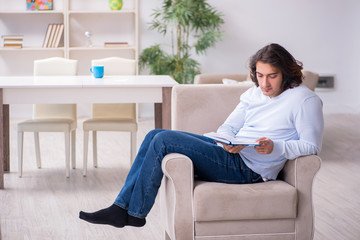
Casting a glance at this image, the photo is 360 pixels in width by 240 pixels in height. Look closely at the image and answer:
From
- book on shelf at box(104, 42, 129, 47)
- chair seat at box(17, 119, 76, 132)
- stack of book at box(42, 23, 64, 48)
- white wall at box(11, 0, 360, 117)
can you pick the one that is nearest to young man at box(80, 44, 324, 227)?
chair seat at box(17, 119, 76, 132)

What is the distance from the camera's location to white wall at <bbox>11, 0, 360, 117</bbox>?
270 inches

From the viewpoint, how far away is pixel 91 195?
3.46 m

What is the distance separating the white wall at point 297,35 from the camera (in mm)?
6871

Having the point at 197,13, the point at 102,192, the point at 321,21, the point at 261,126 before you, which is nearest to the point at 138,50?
the point at 197,13

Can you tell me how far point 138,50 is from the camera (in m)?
6.72

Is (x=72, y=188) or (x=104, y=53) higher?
(x=104, y=53)

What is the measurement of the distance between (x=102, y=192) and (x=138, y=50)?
3.46m

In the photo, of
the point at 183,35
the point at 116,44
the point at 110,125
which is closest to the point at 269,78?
the point at 110,125

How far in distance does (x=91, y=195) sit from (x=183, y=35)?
342 cm

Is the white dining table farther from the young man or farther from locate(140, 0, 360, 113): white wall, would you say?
locate(140, 0, 360, 113): white wall

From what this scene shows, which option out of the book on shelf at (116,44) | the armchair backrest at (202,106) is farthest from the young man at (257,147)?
the book on shelf at (116,44)

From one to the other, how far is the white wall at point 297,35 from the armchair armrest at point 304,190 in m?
4.72

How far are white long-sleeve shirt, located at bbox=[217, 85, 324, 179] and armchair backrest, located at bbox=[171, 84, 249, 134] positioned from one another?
0.89ft

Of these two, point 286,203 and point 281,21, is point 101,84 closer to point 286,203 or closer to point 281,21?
point 286,203
